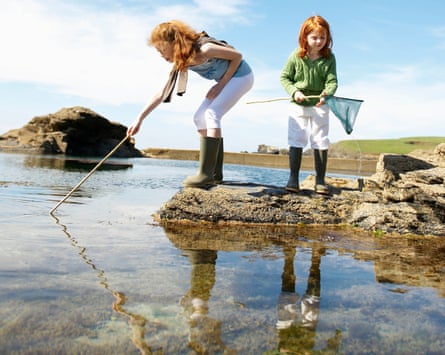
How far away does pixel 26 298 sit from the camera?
6.01 feet

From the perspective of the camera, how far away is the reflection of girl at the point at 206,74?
13.4ft

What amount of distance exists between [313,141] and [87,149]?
1113 inches

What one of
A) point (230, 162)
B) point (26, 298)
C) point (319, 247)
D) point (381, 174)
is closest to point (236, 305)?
point (26, 298)

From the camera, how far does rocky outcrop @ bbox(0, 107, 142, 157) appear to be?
28.0 m

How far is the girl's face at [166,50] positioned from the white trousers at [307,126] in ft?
5.00

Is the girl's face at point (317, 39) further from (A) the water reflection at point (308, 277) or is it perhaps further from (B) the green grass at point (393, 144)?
(B) the green grass at point (393, 144)

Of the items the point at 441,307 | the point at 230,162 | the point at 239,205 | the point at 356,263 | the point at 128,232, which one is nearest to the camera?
the point at 441,307

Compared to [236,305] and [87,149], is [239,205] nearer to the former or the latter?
[236,305]

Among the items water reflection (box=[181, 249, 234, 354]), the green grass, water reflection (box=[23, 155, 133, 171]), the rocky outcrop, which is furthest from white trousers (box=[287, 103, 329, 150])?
the green grass

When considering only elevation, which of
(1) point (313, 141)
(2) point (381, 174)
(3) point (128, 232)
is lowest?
(3) point (128, 232)

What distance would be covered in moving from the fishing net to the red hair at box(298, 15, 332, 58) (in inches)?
21.4

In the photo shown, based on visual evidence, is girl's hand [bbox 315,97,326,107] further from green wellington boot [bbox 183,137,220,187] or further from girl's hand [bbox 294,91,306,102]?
green wellington boot [bbox 183,137,220,187]

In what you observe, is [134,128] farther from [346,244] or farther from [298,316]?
[298,316]

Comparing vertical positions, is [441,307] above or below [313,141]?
below
